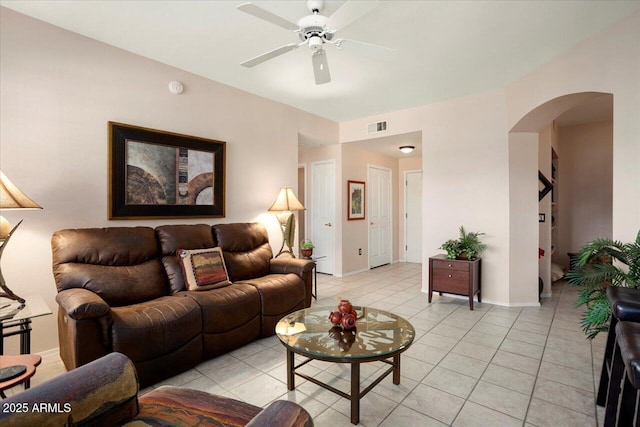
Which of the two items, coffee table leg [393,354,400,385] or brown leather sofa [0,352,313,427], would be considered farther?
coffee table leg [393,354,400,385]

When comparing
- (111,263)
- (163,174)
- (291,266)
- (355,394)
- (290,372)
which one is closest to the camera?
(355,394)

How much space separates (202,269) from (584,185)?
628cm

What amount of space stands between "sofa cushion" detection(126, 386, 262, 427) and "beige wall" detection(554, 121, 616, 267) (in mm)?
6357

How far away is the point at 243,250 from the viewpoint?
3.47 m

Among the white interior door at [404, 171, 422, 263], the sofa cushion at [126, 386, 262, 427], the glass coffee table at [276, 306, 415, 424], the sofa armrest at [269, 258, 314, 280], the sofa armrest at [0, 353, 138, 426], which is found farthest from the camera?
the white interior door at [404, 171, 422, 263]

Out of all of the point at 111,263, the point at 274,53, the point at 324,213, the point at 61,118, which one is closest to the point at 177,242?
the point at 111,263

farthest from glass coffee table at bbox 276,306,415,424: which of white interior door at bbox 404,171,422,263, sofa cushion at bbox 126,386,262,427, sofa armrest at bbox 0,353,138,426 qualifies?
white interior door at bbox 404,171,422,263

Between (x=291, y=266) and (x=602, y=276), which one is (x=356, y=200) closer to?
(x=291, y=266)

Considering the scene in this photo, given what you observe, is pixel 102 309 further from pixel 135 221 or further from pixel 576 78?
pixel 576 78

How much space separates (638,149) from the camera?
2094 millimetres

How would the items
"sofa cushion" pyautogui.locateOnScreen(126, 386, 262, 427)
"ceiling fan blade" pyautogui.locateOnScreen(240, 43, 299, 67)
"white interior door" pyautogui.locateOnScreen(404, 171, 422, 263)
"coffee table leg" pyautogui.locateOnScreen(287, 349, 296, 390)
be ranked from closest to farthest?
"sofa cushion" pyautogui.locateOnScreen(126, 386, 262, 427) < "coffee table leg" pyautogui.locateOnScreen(287, 349, 296, 390) < "ceiling fan blade" pyautogui.locateOnScreen(240, 43, 299, 67) < "white interior door" pyautogui.locateOnScreen(404, 171, 422, 263)

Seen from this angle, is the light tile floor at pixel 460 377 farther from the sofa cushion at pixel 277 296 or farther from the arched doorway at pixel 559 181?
the arched doorway at pixel 559 181

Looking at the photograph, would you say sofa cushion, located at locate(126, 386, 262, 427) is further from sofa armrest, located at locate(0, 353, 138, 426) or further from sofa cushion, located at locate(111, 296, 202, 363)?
sofa cushion, located at locate(111, 296, 202, 363)

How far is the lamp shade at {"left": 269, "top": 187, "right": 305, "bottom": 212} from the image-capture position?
13.4 feet
